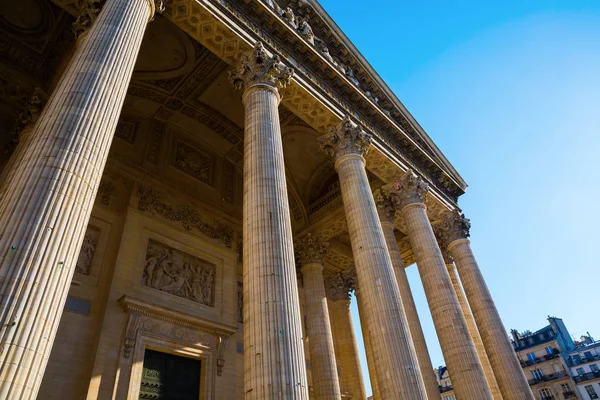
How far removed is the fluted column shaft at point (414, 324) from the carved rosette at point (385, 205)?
0.30 m

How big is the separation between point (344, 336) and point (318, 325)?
3839 millimetres

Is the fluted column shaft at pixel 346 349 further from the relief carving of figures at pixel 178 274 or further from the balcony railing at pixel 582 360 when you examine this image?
the balcony railing at pixel 582 360

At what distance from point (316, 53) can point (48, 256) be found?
940cm

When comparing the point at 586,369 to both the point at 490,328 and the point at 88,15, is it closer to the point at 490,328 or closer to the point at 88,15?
the point at 490,328

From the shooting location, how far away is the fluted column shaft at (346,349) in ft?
50.8

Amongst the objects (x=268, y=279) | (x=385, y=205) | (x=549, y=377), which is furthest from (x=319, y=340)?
(x=549, y=377)

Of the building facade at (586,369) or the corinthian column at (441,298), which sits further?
the building facade at (586,369)

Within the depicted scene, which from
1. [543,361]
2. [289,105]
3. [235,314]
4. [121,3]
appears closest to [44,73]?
[121,3]

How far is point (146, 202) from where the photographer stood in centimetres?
1242

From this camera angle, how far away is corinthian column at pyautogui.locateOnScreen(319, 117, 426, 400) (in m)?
8.16

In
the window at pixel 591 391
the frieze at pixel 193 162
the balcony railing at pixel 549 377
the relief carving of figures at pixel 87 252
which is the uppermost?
the frieze at pixel 193 162

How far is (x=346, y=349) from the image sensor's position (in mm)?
16312

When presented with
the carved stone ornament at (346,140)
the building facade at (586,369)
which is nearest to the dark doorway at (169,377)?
the carved stone ornament at (346,140)

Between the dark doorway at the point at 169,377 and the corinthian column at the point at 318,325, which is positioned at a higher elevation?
the corinthian column at the point at 318,325
